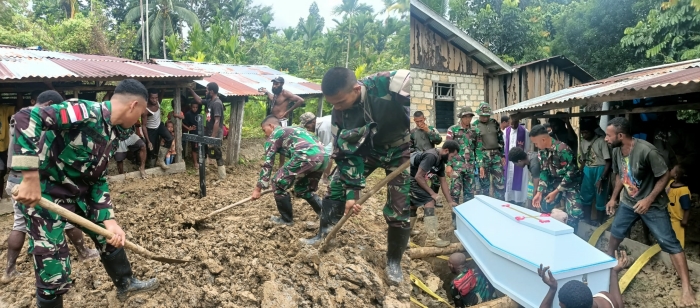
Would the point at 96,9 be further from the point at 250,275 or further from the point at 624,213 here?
the point at 624,213

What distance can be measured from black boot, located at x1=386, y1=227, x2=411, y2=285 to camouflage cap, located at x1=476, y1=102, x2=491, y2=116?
0.53 metres

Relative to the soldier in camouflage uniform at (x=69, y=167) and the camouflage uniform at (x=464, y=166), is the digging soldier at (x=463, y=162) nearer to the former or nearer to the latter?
the camouflage uniform at (x=464, y=166)

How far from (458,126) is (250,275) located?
3.57ft

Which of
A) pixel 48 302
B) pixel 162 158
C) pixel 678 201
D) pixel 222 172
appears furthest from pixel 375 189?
pixel 162 158

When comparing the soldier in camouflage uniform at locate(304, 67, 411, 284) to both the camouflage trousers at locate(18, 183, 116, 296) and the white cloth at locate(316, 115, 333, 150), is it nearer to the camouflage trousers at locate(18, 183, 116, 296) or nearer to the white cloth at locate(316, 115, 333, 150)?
the white cloth at locate(316, 115, 333, 150)

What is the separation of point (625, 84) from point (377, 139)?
1.00m

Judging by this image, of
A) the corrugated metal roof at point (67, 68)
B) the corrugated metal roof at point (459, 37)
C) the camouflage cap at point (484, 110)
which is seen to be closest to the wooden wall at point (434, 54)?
the corrugated metal roof at point (459, 37)

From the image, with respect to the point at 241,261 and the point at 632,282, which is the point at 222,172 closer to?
the point at 241,261

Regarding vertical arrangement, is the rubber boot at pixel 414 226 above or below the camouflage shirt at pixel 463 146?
below

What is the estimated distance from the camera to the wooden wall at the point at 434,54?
4.74 ft

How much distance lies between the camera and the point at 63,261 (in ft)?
8.05

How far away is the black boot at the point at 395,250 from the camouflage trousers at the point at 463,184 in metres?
0.24

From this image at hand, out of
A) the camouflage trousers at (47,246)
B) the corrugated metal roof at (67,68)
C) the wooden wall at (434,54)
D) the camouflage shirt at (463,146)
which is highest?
the corrugated metal roof at (67,68)

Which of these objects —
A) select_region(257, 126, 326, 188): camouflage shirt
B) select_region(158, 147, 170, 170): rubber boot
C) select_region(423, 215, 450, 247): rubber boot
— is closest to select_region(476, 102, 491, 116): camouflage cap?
select_region(423, 215, 450, 247): rubber boot
